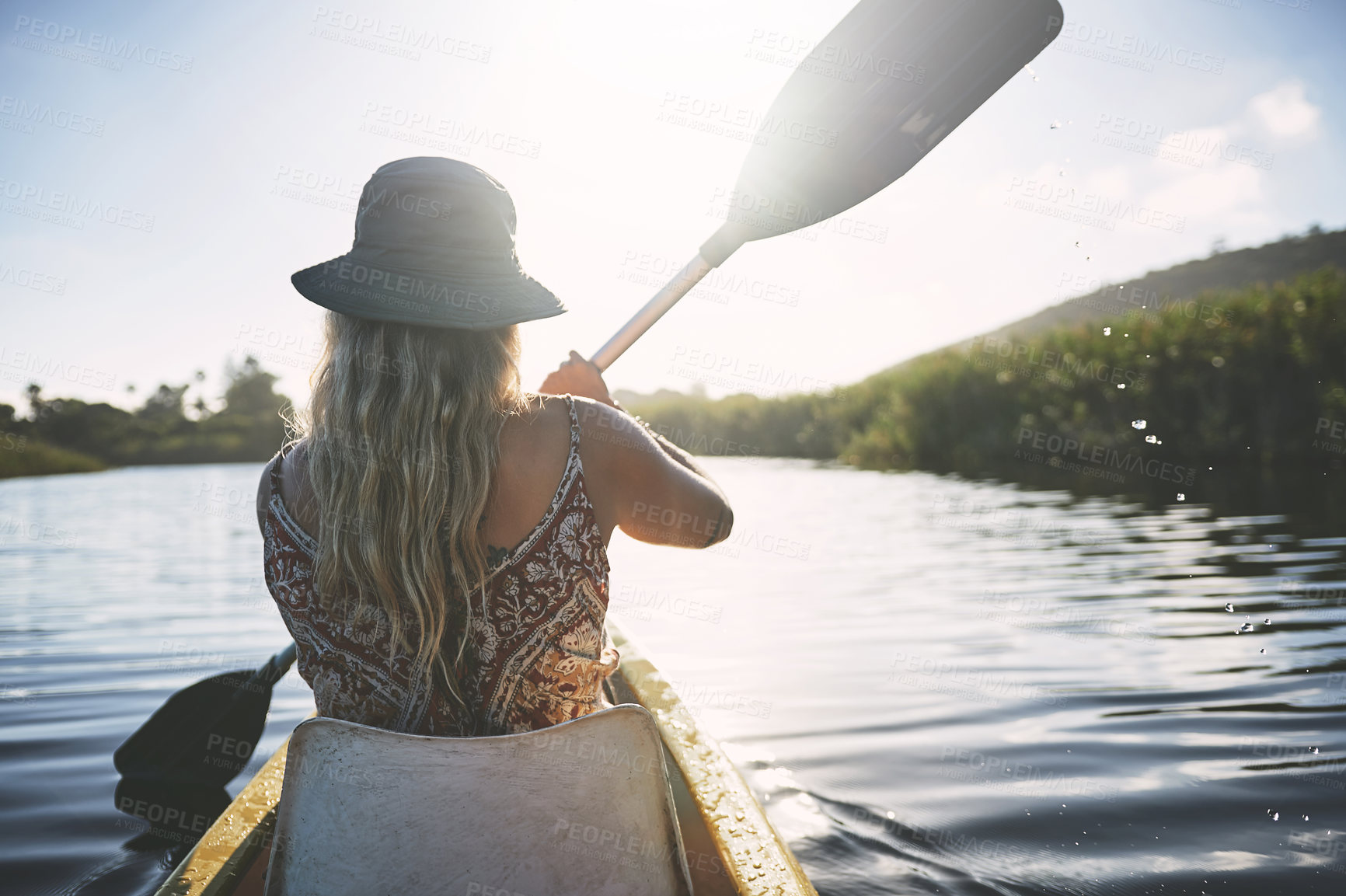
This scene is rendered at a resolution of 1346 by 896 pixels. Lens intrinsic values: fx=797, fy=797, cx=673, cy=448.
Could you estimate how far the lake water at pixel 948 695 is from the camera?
2715mm

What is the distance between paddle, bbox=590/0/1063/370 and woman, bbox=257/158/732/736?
1.00 m

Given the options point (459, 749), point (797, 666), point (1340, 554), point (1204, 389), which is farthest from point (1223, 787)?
point (1204, 389)

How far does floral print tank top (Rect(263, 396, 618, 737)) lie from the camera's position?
4.87 feet

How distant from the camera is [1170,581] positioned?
6.48m

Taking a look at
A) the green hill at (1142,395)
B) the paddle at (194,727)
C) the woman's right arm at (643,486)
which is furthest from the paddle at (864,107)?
the green hill at (1142,395)

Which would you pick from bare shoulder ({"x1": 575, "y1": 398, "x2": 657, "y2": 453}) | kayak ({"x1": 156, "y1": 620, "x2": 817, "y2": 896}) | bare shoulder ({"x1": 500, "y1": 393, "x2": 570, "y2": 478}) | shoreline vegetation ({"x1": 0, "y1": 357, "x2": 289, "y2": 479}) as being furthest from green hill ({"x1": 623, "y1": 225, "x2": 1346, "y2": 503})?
shoreline vegetation ({"x1": 0, "y1": 357, "x2": 289, "y2": 479})

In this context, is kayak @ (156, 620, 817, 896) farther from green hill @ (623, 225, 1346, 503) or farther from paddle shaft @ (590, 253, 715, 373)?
green hill @ (623, 225, 1346, 503)

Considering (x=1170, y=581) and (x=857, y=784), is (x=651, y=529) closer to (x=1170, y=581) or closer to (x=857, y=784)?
(x=857, y=784)

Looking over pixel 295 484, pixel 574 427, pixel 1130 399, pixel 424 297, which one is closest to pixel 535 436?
pixel 574 427

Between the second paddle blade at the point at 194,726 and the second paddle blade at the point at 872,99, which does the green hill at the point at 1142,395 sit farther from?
the second paddle blade at the point at 194,726

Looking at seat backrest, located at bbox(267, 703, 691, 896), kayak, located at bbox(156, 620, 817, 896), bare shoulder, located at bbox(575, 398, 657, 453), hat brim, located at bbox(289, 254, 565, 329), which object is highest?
hat brim, located at bbox(289, 254, 565, 329)

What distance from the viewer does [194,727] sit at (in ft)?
11.3

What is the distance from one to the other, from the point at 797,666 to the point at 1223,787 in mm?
2243

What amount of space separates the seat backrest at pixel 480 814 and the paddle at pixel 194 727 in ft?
8.25
